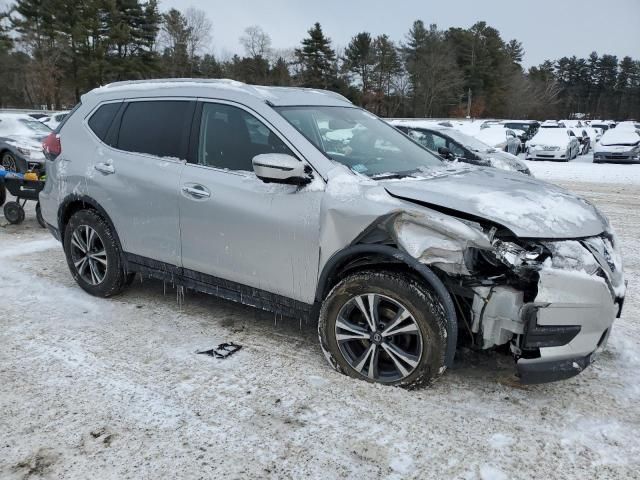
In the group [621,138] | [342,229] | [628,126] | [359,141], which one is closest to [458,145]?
[359,141]

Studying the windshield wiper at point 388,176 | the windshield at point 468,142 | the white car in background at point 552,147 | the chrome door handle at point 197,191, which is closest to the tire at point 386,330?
the windshield wiper at point 388,176

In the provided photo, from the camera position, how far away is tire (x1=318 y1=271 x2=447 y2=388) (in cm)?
298

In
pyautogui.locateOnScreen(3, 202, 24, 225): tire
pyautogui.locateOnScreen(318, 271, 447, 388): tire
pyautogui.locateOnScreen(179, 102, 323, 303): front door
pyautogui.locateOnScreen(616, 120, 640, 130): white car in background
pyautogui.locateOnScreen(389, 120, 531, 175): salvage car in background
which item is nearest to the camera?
pyautogui.locateOnScreen(318, 271, 447, 388): tire

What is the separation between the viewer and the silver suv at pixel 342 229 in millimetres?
2855

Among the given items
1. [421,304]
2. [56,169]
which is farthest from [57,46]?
[421,304]

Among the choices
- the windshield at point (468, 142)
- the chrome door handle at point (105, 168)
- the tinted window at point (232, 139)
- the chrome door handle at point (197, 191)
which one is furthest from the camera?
the windshield at point (468, 142)

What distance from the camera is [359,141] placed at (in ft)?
12.9

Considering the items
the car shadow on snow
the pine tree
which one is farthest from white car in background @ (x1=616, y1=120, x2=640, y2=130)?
the pine tree

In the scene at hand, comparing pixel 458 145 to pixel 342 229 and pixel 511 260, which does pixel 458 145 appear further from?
pixel 511 260

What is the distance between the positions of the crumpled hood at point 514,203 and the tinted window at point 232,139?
98 cm

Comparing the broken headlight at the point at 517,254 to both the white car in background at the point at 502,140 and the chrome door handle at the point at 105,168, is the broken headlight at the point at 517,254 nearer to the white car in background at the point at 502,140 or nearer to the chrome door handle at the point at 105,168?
the chrome door handle at the point at 105,168

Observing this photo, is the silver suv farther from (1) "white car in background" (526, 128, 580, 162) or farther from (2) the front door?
(1) "white car in background" (526, 128, 580, 162)

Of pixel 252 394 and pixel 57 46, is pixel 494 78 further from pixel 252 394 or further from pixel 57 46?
pixel 252 394

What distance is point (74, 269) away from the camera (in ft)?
16.1
